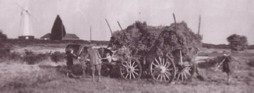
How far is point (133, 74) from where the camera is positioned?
1797 cm

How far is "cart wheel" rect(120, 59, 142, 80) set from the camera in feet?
58.6

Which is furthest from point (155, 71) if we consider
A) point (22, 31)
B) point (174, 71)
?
point (22, 31)

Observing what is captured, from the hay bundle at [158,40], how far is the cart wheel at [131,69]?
0.62 meters

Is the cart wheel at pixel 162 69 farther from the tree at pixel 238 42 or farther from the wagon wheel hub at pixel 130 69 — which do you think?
the tree at pixel 238 42

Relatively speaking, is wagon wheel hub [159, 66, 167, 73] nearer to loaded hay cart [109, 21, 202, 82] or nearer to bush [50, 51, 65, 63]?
loaded hay cart [109, 21, 202, 82]

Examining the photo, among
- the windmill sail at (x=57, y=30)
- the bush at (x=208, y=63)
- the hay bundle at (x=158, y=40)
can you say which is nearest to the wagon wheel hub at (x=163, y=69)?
the hay bundle at (x=158, y=40)

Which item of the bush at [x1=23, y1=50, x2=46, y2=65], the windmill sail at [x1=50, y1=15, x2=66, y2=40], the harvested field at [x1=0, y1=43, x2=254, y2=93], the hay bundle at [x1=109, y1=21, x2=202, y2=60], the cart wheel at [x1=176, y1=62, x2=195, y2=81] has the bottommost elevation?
the harvested field at [x1=0, y1=43, x2=254, y2=93]

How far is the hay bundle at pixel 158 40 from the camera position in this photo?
1731cm

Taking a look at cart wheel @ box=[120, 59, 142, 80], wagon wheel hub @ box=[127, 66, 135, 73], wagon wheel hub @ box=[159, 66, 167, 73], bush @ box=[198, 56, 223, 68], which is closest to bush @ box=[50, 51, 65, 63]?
bush @ box=[198, 56, 223, 68]

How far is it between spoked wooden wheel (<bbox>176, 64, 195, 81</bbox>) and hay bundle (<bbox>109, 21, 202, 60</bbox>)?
605 millimetres

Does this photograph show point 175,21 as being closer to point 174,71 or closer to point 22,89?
point 174,71

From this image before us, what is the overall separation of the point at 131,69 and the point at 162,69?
6.04ft

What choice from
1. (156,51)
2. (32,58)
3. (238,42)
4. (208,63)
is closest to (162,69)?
(156,51)

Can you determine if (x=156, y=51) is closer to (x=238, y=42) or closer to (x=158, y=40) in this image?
(x=158, y=40)
